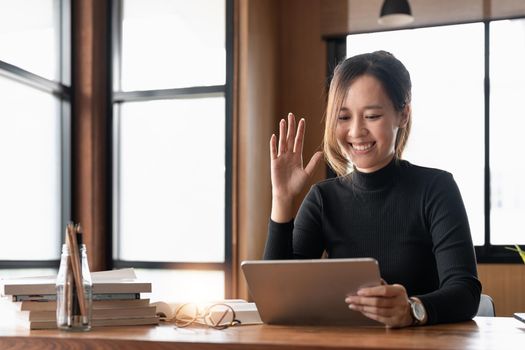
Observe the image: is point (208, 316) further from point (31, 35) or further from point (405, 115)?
point (31, 35)

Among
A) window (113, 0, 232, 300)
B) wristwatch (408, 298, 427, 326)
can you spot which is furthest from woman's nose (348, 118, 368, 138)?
window (113, 0, 232, 300)

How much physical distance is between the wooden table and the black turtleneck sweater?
0.19 metres

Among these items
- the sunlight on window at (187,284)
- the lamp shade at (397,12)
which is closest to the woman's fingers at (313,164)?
the lamp shade at (397,12)

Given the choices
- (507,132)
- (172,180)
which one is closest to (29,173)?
(172,180)

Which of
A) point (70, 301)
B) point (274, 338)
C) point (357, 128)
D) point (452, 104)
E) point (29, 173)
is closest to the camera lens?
point (274, 338)

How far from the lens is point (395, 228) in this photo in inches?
66.2

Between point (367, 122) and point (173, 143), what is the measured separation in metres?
2.77

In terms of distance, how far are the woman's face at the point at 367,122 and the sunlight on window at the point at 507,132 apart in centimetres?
281

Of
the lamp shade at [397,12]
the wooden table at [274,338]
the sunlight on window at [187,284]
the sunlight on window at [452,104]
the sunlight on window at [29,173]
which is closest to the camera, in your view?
the wooden table at [274,338]

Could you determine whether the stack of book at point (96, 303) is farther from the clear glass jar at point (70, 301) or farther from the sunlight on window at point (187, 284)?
the sunlight on window at point (187, 284)

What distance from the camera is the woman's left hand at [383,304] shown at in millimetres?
1279

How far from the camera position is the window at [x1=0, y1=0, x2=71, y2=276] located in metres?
3.59

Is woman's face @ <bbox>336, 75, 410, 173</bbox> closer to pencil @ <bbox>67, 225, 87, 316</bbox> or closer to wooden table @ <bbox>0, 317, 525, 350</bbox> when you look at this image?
wooden table @ <bbox>0, 317, 525, 350</bbox>

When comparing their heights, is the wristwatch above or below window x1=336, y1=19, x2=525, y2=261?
below
